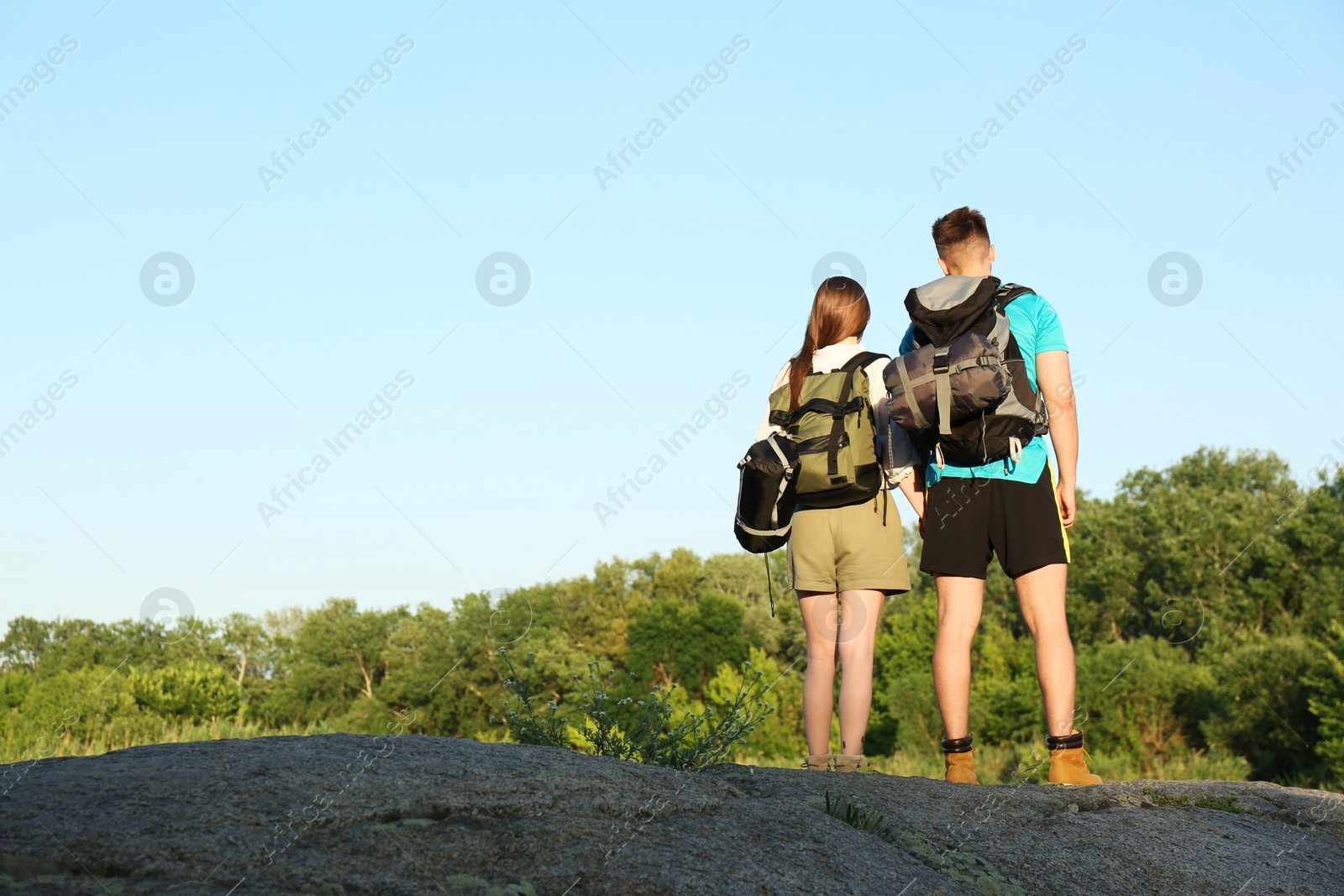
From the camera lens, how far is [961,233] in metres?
4.55

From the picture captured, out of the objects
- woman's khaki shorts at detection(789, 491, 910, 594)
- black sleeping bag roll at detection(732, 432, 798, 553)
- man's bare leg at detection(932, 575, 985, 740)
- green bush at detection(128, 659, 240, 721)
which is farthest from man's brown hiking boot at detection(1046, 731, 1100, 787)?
green bush at detection(128, 659, 240, 721)

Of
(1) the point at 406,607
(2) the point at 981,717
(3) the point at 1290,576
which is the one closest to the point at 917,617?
(2) the point at 981,717

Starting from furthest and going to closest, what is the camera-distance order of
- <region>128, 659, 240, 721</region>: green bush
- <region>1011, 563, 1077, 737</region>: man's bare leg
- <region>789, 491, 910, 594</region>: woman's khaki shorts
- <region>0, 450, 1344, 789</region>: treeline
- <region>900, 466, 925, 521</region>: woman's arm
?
1. <region>0, 450, 1344, 789</region>: treeline
2. <region>128, 659, 240, 721</region>: green bush
3. <region>900, 466, 925, 521</region>: woman's arm
4. <region>789, 491, 910, 594</region>: woman's khaki shorts
5. <region>1011, 563, 1077, 737</region>: man's bare leg

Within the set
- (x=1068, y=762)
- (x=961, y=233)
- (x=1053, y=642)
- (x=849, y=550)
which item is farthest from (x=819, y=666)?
(x=961, y=233)

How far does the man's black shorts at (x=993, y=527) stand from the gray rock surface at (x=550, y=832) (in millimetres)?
907

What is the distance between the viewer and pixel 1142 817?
3787 mm

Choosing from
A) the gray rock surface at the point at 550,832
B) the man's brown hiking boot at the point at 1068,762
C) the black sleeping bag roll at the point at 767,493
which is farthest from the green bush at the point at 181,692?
the man's brown hiking boot at the point at 1068,762

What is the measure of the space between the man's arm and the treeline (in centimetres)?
863

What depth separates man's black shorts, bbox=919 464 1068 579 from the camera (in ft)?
13.8

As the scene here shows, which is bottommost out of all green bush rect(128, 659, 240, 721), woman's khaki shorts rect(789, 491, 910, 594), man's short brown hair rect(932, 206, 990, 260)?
green bush rect(128, 659, 240, 721)

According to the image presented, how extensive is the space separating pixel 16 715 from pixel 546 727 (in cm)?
1308

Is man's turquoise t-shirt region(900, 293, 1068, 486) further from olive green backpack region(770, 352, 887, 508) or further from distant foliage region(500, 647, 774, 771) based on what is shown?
distant foliage region(500, 647, 774, 771)

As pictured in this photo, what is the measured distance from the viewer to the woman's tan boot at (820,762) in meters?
4.35

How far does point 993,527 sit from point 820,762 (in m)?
1.25
